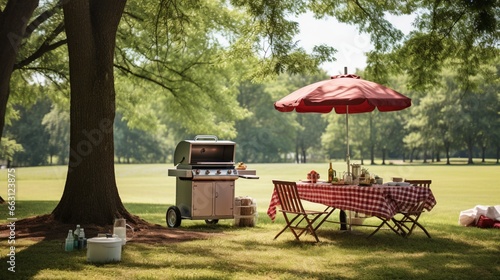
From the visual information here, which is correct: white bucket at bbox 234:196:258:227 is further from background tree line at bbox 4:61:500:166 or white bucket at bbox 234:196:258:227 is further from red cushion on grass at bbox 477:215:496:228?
background tree line at bbox 4:61:500:166

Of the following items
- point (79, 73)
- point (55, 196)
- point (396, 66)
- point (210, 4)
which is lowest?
point (55, 196)

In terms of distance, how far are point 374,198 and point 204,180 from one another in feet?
12.0

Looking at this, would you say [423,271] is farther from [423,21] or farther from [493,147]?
[493,147]

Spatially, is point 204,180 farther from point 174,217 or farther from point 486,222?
point 486,222

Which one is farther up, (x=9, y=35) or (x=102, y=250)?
(x=9, y=35)

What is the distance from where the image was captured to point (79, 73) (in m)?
11.2

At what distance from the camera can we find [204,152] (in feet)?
40.5

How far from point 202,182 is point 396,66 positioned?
7.47m

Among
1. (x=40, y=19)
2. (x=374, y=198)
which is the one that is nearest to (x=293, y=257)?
(x=374, y=198)

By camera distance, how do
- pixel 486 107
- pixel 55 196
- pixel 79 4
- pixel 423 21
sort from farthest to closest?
pixel 486 107, pixel 55 196, pixel 423 21, pixel 79 4

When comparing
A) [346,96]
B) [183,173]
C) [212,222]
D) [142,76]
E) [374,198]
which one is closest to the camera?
[374,198]

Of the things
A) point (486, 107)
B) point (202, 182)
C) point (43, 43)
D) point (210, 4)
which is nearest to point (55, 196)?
point (43, 43)

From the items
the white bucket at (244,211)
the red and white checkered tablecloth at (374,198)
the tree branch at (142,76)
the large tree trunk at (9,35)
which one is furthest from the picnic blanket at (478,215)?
the tree branch at (142,76)

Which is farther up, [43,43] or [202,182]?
[43,43]
